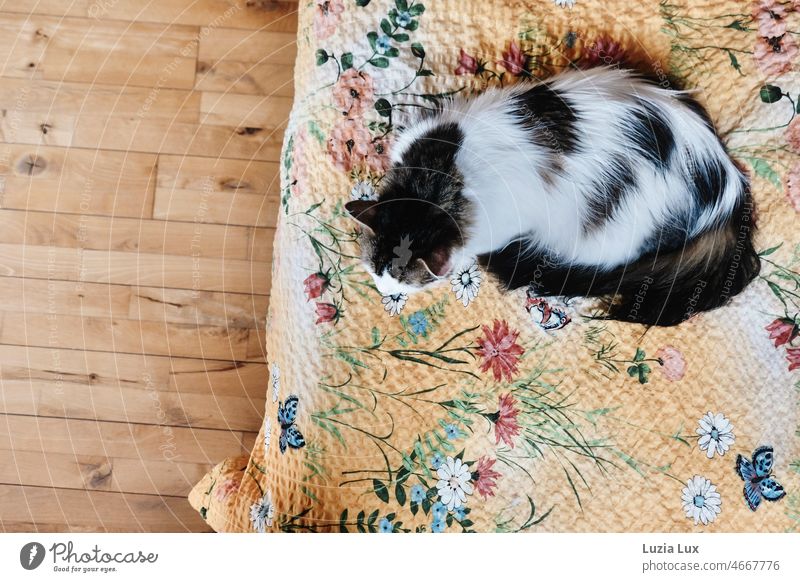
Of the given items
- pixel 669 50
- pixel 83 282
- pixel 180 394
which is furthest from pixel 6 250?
pixel 669 50

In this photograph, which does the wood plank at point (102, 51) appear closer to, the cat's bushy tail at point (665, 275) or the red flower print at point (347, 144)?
the red flower print at point (347, 144)

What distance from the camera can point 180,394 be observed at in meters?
0.80

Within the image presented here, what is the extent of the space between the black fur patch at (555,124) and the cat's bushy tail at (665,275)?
122 millimetres

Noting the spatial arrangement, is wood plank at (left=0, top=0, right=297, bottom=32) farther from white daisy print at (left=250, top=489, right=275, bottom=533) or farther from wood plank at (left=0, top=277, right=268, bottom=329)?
white daisy print at (left=250, top=489, right=275, bottom=533)

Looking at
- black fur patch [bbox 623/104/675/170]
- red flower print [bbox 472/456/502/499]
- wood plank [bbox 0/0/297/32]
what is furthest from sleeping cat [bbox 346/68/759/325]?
wood plank [bbox 0/0/297/32]

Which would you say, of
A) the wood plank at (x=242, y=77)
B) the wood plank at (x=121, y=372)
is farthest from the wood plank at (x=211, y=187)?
the wood plank at (x=121, y=372)

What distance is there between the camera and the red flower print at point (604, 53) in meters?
0.66

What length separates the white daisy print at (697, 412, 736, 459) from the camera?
2.17 feet

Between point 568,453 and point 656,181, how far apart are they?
0.33 m

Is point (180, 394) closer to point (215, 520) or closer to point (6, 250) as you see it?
point (215, 520)

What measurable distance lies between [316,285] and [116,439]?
0.40 meters

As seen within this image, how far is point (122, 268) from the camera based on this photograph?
0.82 metres

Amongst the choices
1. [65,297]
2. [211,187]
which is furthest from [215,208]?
[65,297]
